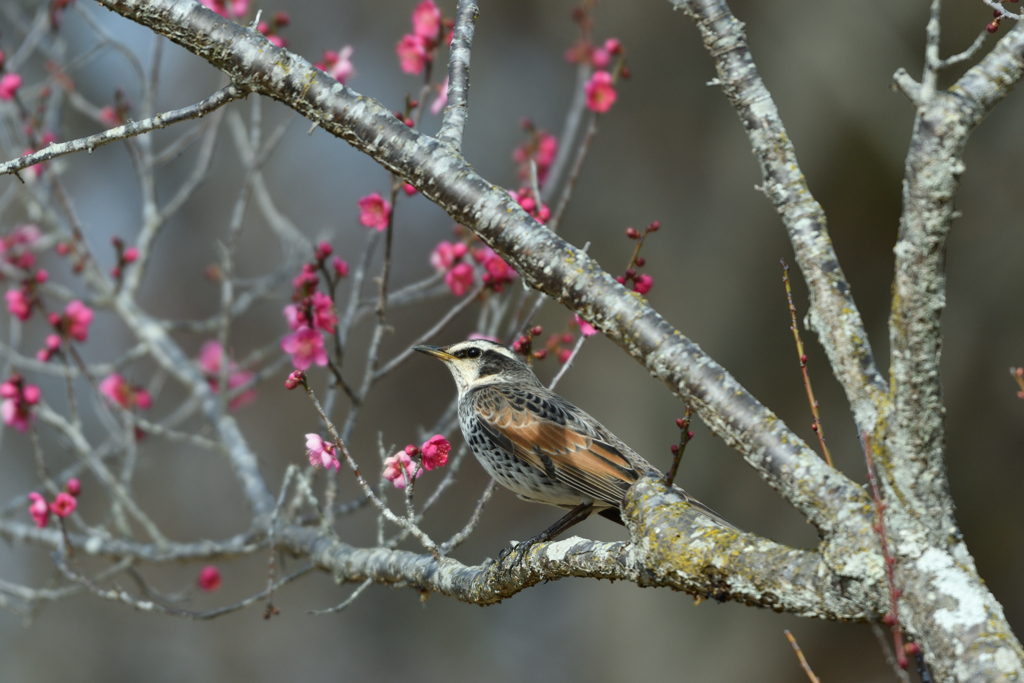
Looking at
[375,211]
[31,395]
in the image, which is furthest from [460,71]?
[31,395]

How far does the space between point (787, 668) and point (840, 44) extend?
20.8 feet

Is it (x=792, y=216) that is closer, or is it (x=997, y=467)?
(x=792, y=216)

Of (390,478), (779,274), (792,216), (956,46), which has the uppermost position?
(956,46)

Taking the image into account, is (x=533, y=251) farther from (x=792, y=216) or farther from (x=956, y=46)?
(x=956, y=46)

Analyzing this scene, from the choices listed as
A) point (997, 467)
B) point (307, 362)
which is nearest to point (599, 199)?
point (997, 467)

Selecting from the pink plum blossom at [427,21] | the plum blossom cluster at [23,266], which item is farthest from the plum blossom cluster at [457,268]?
the plum blossom cluster at [23,266]

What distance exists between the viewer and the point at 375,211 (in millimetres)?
3955

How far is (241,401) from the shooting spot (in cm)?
559

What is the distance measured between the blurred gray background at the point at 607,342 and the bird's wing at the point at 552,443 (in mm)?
4567

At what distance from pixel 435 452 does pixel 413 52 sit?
253cm

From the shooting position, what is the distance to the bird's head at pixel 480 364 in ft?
12.9

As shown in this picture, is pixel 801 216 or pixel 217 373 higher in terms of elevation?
pixel 217 373

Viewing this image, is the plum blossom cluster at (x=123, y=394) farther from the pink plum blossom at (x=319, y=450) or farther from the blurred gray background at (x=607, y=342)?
the pink plum blossom at (x=319, y=450)

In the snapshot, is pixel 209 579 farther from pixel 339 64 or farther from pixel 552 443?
pixel 339 64
